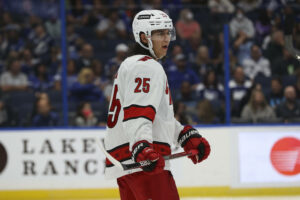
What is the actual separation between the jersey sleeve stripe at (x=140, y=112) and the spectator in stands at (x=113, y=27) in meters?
5.27

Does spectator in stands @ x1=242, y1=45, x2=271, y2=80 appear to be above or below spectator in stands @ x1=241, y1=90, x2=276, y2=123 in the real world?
above

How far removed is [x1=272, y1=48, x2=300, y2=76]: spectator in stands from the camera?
678 cm

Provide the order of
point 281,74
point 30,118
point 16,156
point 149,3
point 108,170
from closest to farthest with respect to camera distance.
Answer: point 108,170 < point 16,156 < point 30,118 < point 281,74 < point 149,3

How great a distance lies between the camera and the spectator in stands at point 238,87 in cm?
629

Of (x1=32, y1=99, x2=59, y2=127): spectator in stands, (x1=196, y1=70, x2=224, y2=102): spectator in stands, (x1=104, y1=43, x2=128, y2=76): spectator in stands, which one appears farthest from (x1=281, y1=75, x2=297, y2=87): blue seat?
(x1=32, y1=99, x2=59, y2=127): spectator in stands

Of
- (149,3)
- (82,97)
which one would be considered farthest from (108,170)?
(149,3)

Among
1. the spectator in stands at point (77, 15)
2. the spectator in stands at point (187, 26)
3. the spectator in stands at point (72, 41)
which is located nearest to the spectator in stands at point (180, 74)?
the spectator in stands at point (187, 26)

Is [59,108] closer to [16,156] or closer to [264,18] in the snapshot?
[16,156]

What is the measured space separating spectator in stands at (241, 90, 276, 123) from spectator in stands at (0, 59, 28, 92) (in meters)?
2.50

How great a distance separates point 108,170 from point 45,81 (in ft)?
15.9

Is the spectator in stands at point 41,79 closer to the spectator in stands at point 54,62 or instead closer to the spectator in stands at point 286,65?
the spectator in stands at point 54,62

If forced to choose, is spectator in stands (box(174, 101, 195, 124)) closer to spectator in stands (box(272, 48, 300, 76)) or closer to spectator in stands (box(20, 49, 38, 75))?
spectator in stands (box(272, 48, 300, 76))

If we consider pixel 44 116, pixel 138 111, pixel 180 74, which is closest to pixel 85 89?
pixel 44 116

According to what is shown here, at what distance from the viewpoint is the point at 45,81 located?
24.1ft
